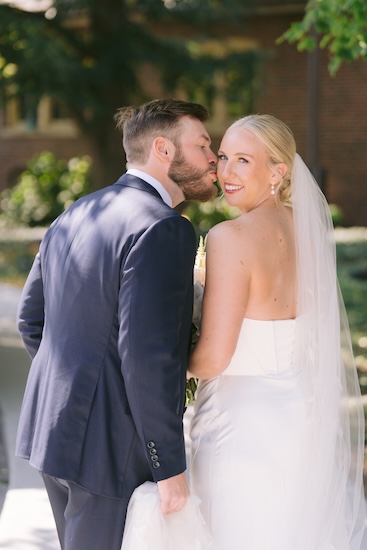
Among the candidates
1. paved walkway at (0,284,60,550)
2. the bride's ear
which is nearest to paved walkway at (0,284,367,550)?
paved walkway at (0,284,60,550)

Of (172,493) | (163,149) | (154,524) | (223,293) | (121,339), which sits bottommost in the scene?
(154,524)

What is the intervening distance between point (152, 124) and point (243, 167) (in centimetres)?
38

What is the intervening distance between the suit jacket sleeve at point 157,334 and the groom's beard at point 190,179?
0.27 metres

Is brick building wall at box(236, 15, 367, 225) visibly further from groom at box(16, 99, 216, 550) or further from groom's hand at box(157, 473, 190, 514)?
groom's hand at box(157, 473, 190, 514)

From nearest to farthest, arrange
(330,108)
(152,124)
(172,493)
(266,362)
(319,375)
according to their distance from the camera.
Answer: (172,493)
(152,124)
(266,362)
(319,375)
(330,108)

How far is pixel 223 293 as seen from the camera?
2.97 m

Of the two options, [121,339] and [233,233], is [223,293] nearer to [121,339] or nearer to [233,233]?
[233,233]

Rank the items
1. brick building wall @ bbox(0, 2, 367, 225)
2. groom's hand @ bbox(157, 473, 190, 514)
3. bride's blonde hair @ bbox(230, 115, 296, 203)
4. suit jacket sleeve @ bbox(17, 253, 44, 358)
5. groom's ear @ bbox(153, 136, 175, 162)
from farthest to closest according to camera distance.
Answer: brick building wall @ bbox(0, 2, 367, 225) < suit jacket sleeve @ bbox(17, 253, 44, 358) < bride's blonde hair @ bbox(230, 115, 296, 203) < groom's ear @ bbox(153, 136, 175, 162) < groom's hand @ bbox(157, 473, 190, 514)

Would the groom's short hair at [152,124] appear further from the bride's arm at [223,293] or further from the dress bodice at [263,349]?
the dress bodice at [263,349]

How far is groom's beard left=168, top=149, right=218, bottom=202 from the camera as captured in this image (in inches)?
118

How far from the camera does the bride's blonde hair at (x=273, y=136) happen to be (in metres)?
3.13

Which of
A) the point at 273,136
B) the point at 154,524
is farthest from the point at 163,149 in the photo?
the point at 154,524

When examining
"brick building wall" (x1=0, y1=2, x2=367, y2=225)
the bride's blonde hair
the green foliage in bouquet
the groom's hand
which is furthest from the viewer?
the green foliage in bouquet

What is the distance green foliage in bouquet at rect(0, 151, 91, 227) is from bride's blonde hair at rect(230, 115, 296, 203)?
1671cm
